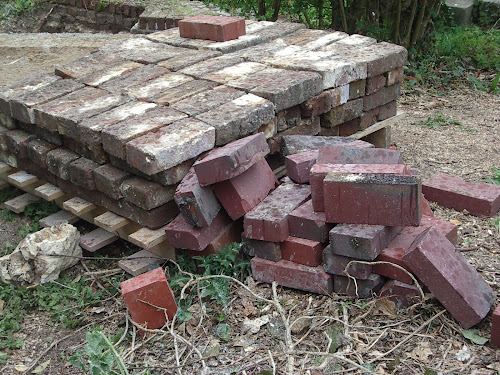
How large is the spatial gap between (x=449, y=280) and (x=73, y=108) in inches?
113

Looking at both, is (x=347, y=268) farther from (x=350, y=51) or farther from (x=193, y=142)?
(x=350, y=51)

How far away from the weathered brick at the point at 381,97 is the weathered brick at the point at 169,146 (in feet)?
5.74

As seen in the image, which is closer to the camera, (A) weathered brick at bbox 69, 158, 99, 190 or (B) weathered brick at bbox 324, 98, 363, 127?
(A) weathered brick at bbox 69, 158, 99, 190

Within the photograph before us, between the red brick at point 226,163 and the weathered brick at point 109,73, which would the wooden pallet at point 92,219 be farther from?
the weathered brick at point 109,73

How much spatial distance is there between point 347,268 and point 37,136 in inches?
107

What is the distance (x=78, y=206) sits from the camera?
14.4 ft

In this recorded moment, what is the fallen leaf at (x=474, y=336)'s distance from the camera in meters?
3.11

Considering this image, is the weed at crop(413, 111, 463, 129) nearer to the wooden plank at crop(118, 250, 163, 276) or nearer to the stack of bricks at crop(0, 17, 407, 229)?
the stack of bricks at crop(0, 17, 407, 229)

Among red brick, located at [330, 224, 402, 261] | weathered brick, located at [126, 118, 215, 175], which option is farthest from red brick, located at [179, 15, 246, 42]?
red brick, located at [330, 224, 402, 261]

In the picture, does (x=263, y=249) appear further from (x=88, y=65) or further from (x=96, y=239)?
(x=88, y=65)

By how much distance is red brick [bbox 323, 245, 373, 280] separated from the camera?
3.38 meters

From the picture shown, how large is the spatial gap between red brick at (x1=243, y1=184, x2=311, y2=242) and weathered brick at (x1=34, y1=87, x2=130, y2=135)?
146 centimetres

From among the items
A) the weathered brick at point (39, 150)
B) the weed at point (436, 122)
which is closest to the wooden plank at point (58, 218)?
the weathered brick at point (39, 150)

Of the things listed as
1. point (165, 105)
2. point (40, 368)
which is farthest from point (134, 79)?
point (40, 368)
